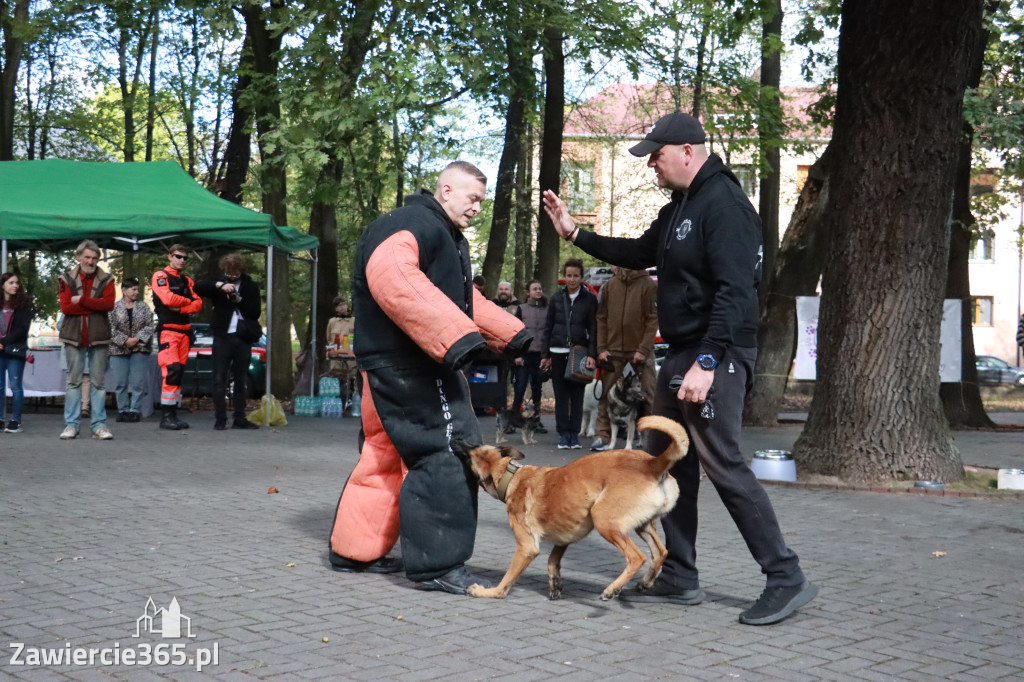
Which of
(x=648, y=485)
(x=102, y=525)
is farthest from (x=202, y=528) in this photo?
(x=648, y=485)

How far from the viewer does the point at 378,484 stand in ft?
18.5

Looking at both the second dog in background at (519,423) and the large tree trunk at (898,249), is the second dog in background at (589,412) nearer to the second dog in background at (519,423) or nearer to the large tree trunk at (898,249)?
the second dog in background at (519,423)

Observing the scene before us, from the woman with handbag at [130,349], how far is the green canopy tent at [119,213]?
884 mm

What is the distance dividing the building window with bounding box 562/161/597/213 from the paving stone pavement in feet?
87.4

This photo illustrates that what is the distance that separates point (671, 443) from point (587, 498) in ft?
1.55

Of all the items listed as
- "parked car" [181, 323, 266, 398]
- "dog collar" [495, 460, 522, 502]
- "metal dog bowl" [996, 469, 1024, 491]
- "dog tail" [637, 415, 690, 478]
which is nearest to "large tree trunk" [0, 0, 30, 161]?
"parked car" [181, 323, 266, 398]

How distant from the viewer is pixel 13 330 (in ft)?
40.8

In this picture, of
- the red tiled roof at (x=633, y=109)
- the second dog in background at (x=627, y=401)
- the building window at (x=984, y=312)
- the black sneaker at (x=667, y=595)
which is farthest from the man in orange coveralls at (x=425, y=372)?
the building window at (x=984, y=312)

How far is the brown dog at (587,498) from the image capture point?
486cm

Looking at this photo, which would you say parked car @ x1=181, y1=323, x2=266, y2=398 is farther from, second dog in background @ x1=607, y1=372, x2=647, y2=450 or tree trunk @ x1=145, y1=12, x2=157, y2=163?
tree trunk @ x1=145, y1=12, x2=157, y2=163

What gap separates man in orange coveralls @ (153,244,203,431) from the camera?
13070 mm

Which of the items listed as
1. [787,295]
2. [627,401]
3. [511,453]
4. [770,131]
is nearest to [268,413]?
[627,401]

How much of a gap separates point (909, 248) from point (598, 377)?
160 inches

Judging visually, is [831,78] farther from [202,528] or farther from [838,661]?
[838,661]
